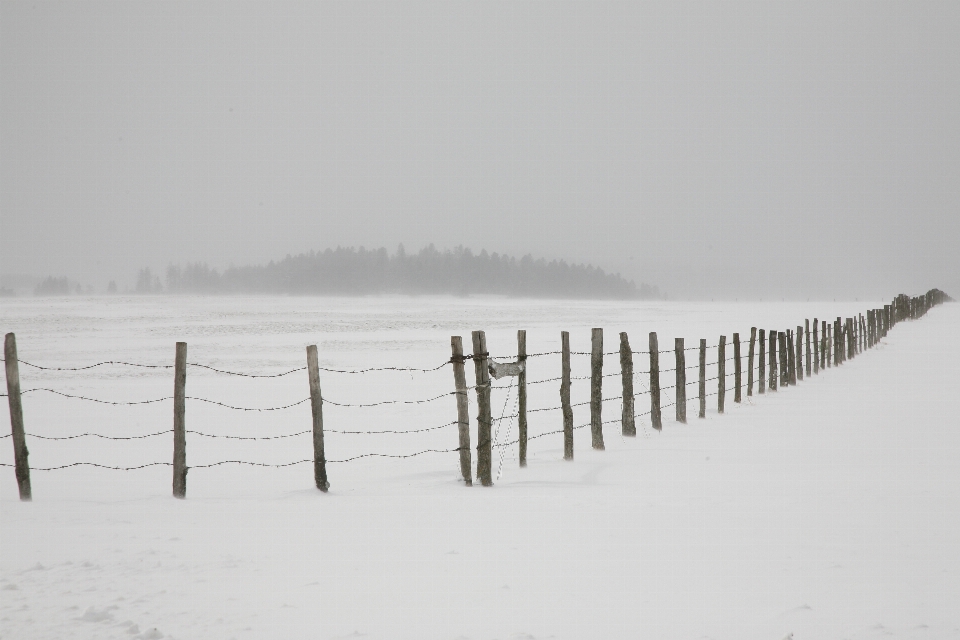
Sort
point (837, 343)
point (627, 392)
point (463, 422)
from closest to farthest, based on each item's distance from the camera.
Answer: point (463, 422) < point (627, 392) < point (837, 343)

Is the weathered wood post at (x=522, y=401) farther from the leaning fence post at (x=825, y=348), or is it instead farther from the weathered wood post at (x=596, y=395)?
the leaning fence post at (x=825, y=348)

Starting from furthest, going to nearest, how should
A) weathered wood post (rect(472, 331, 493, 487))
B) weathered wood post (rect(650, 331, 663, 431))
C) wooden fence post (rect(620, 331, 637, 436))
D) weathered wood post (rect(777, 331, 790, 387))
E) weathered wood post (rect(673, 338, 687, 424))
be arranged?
weathered wood post (rect(777, 331, 790, 387)), weathered wood post (rect(673, 338, 687, 424)), weathered wood post (rect(650, 331, 663, 431)), wooden fence post (rect(620, 331, 637, 436)), weathered wood post (rect(472, 331, 493, 487))

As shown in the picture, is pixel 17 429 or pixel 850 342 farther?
pixel 850 342

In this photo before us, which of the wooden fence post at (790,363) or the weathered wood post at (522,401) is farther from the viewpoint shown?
the wooden fence post at (790,363)

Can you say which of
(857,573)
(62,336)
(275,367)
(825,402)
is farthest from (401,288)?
(857,573)

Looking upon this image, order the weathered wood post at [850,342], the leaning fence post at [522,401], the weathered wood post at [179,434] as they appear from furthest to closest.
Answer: the weathered wood post at [850,342]
the leaning fence post at [522,401]
the weathered wood post at [179,434]

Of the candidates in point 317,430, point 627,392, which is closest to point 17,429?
point 317,430

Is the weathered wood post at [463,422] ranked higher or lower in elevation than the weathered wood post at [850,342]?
higher

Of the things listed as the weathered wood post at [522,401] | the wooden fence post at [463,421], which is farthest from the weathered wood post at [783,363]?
the wooden fence post at [463,421]

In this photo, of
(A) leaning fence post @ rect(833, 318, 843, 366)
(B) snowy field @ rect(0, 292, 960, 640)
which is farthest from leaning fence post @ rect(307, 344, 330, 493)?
(A) leaning fence post @ rect(833, 318, 843, 366)

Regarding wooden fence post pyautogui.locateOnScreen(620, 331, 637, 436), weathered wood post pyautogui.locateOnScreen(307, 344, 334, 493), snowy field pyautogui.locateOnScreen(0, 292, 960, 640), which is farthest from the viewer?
wooden fence post pyautogui.locateOnScreen(620, 331, 637, 436)

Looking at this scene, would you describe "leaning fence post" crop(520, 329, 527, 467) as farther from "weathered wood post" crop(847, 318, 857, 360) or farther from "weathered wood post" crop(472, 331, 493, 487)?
"weathered wood post" crop(847, 318, 857, 360)

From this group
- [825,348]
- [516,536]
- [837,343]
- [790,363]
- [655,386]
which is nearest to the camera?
[516,536]

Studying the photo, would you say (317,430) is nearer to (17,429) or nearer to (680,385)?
(17,429)
